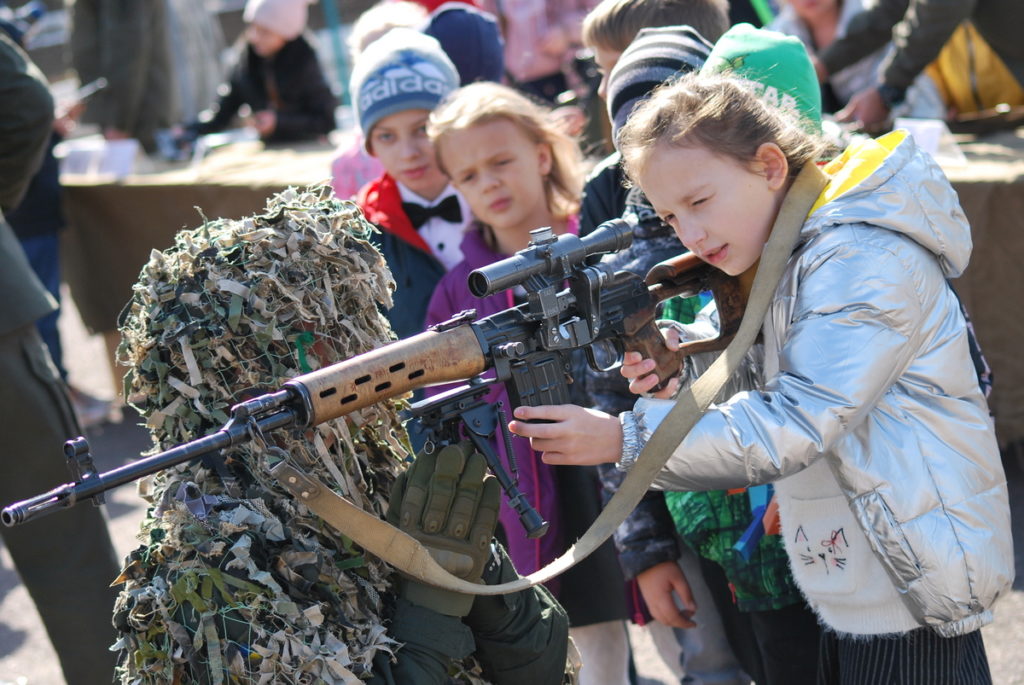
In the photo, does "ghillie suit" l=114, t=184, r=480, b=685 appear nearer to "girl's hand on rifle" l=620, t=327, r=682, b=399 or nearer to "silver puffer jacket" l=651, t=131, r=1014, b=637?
"girl's hand on rifle" l=620, t=327, r=682, b=399

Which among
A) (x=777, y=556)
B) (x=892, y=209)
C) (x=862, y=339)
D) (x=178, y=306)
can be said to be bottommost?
(x=777, y=556)

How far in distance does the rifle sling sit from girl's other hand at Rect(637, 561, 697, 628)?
78 centimetres

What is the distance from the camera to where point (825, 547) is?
237 centimetres

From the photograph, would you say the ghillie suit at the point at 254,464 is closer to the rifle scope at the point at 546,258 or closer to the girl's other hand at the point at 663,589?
the rifle scope at the point at 546,258

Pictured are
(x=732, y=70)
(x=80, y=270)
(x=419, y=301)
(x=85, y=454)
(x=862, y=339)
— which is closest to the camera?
(x=85, y=454)

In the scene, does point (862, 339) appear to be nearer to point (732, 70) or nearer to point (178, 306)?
point (732, 70)

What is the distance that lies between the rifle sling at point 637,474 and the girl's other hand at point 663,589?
30.6 inches

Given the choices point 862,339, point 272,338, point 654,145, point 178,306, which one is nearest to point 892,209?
point 862,339

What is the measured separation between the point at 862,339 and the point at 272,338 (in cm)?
113

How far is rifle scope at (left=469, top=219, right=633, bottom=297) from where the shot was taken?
216 cm

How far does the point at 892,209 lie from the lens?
7.07ft

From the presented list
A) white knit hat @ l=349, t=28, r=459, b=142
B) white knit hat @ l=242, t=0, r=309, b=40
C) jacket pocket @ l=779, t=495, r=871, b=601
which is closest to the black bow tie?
white knit hat @ l=349, t=28, r=459, b=142

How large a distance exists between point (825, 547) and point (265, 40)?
20.2ft

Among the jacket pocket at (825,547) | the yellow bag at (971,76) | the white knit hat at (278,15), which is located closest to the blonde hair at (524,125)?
the jacket pocket at (825,547)
